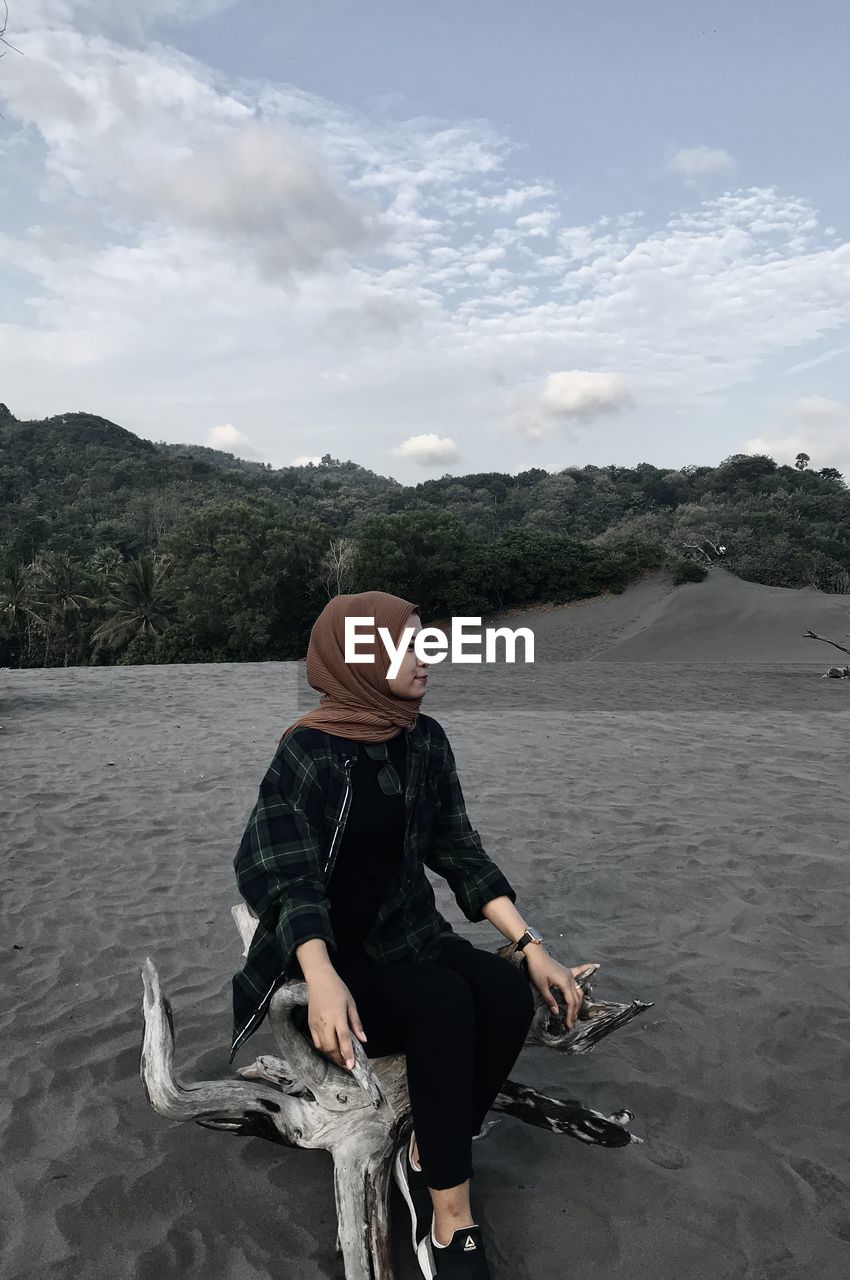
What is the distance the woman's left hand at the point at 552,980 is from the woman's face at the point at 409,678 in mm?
707

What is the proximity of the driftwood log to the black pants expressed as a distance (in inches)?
4.4

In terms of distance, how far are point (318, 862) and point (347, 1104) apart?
22.3 inches

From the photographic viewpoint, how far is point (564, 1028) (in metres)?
2.13

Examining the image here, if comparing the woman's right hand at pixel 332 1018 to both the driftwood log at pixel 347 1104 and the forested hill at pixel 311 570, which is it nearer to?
the driftwood log at pixel 347 1104

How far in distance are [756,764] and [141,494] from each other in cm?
6640

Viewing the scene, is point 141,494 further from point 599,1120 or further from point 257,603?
point 599,1120

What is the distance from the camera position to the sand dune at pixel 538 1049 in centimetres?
209

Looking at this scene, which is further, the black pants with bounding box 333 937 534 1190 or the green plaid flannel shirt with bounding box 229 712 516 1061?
the green plaid flannel shirt with bounding box 229 712 516 1061

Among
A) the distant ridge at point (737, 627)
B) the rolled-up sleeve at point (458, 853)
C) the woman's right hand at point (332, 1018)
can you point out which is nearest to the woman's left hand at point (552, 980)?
the rolled-up sleeve at point (458, 853)

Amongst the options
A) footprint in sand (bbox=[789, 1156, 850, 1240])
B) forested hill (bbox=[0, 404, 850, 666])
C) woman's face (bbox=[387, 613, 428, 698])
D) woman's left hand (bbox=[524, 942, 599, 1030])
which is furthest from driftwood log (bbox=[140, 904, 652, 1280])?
forested hill (bbox=[0, 404, 850, 666])

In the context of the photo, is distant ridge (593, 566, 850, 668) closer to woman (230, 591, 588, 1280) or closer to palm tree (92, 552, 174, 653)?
woman (230, 591, 588, 1280)

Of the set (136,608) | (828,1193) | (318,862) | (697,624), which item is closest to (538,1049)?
(828,1193)

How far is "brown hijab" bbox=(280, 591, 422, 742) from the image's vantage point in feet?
Result: 6.86

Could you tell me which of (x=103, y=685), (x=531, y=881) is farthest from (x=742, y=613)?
(x=531, y=881)
